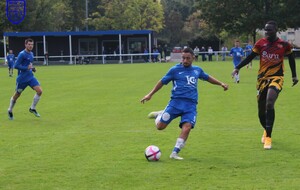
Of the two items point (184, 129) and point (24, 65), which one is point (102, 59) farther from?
point (184, 129)

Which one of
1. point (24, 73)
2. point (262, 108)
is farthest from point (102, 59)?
point (262, 108)

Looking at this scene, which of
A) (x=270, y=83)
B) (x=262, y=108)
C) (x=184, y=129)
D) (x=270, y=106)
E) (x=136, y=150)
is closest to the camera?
(x=184, y=129)

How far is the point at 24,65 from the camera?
14.4 m

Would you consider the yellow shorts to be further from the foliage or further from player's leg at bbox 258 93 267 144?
the foliage

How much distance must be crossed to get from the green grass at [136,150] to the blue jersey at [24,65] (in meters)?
1.11

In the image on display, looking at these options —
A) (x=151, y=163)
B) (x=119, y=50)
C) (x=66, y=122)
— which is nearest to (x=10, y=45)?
(x=119, y=50)

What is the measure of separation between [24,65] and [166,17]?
317 ft

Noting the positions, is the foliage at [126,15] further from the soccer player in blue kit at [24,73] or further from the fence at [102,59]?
the soccer player in blue kit at [24,73]

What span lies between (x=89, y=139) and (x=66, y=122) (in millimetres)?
2867

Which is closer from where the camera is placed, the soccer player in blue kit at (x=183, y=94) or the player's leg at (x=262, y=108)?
the soccer player in blue kit at (x=183, y=94)

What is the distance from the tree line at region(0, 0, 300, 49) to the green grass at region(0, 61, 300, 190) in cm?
5352

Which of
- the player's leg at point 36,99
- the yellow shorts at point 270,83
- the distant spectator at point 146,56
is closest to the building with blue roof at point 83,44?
the distant spectator at point 146,56

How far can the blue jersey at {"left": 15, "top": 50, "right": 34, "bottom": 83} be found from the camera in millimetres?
14289

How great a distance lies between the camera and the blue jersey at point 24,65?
1429 centimetres
